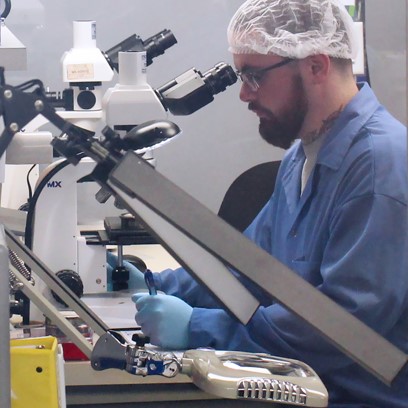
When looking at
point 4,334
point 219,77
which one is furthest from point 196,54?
point 4,334

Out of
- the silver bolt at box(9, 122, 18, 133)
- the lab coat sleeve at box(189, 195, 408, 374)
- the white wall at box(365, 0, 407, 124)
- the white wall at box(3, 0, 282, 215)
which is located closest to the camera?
the silver bolt at box(9, 122, 18, 133)

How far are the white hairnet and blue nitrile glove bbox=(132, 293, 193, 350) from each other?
0.57 metres

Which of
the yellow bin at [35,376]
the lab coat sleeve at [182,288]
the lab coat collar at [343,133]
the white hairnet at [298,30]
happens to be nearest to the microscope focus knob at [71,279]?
the lab coat sleeve at [182,288]

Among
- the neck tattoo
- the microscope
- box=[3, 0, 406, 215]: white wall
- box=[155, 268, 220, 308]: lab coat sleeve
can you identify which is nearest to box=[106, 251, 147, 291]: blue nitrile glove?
the microscope

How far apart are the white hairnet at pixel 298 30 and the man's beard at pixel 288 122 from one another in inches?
3.1

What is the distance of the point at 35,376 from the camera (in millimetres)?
1049

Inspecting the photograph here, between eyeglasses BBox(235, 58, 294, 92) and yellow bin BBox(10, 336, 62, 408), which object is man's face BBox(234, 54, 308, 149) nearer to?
eyeglasses BBox(235, 58, 294, 92)

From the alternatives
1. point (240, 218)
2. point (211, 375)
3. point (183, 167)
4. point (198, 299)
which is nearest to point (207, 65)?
point (183, 167)

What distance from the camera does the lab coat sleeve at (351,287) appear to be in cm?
161

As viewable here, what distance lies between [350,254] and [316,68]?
0.46 m

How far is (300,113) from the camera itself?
6.17 feet

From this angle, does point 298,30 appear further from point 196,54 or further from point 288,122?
point 196,54

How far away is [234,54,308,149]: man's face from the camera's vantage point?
1.88m

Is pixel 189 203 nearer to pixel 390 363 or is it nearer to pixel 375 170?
pixel 390 363
